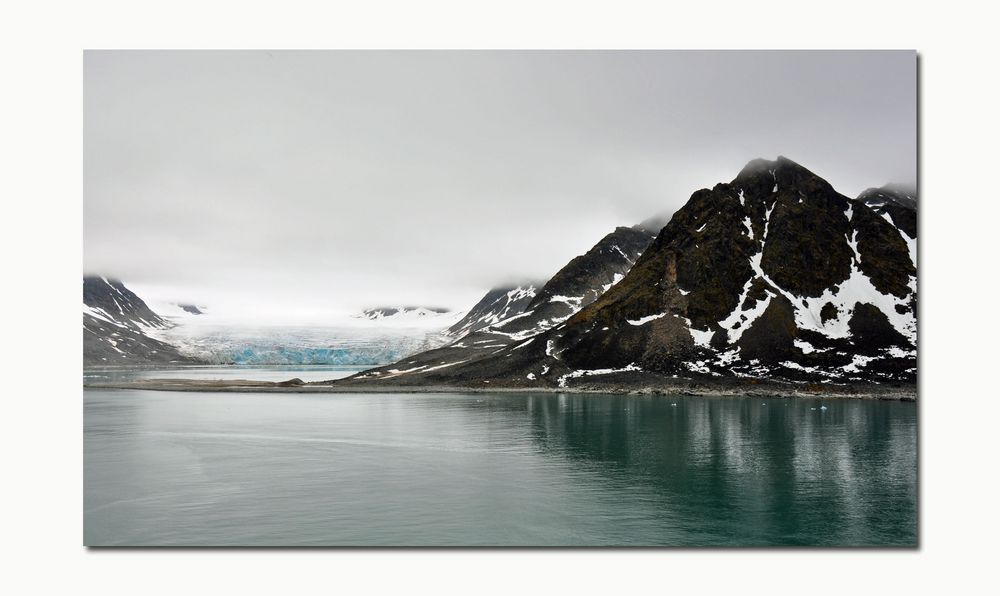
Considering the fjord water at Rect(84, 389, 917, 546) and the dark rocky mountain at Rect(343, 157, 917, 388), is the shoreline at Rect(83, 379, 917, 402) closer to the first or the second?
the dark rocky mountain at Rect(343, 157, 917, 388)

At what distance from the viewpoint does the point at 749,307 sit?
506 ft

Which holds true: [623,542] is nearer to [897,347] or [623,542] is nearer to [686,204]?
[897,347]

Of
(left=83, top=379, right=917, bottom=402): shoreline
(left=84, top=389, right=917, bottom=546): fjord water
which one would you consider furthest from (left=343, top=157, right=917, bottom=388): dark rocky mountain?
(left=84, top=389, right=917, bottom=546): fjord water

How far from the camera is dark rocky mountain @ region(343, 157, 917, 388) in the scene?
434 feet

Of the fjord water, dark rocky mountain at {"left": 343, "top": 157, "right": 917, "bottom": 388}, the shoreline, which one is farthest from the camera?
dark rocky mountain at {"left": 343, "top": 157, "right": 917, "bottom": 388}

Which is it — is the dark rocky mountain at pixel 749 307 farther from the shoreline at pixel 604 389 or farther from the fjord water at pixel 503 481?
the fjord water at pixel 503 481

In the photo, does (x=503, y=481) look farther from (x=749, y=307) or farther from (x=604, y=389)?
(x=749, y=307)

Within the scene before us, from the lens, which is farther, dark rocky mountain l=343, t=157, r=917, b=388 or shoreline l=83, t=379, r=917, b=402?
dark rocky mountain l=343, t=157, r=917, b=388

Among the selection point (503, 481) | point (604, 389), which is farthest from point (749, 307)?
point (503, 481)

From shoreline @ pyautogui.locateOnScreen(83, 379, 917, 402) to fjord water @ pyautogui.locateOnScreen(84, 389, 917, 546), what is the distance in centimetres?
3318

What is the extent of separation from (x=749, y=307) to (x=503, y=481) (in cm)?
12990

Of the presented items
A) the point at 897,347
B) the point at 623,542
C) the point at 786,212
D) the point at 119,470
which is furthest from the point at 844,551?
the point at 786,212

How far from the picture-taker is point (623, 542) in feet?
85.5

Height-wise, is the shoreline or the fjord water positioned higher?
the fjord water
